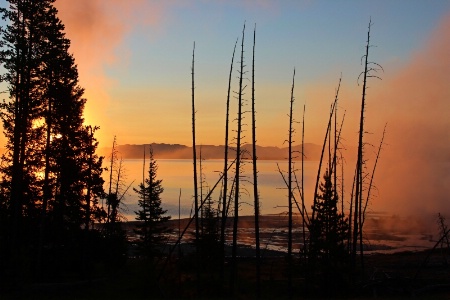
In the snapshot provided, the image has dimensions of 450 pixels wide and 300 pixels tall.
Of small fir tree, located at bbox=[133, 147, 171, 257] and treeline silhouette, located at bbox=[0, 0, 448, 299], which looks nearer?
treeline silhouette, located at bbox=[0, 0, 448, 299]

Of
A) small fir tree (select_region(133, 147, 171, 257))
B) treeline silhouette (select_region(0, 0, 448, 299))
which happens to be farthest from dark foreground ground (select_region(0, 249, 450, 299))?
small fir tree (select_region(133, 147, 171, 257))

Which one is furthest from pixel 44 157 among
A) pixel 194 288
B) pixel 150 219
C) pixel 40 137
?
pixel 150 219

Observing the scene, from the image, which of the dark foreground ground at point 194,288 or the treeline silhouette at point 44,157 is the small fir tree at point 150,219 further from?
the treeline silhouette at point 44,157

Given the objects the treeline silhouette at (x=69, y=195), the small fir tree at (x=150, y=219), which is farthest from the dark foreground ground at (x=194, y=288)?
the small fir tree at (x=150, y=219)

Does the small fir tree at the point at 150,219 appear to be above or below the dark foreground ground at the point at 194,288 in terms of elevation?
above

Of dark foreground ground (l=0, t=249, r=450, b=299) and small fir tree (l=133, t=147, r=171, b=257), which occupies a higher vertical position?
small fir tree (l=133, t=147, r=171, b=257)

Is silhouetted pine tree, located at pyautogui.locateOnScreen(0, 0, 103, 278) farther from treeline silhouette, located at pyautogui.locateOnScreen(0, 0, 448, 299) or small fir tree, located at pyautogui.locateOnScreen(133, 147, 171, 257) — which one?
small fir tree, located at pyautogui.locateOnScreen(133, 147, 171, 257)

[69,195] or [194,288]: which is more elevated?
[69,195]

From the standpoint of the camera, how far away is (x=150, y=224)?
2040 inches

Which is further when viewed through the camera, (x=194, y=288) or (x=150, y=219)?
(x=150, y=219)

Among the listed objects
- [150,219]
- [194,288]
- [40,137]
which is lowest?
[194,288]

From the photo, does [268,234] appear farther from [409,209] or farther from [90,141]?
[409,209]

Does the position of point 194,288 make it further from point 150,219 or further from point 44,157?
point 150,219

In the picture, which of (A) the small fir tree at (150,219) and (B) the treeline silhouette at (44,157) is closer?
(B) the treeline silhouette at (44,157)
